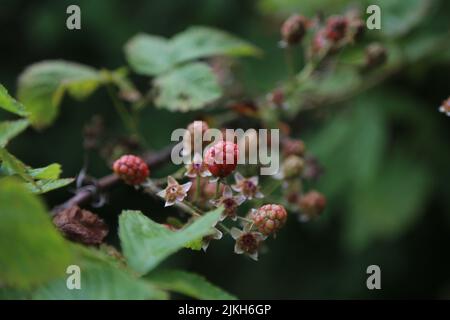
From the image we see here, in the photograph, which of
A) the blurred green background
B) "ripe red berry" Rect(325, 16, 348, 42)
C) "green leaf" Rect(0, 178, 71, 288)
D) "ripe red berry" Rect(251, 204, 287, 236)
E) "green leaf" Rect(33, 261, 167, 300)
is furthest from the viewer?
the blurred green background

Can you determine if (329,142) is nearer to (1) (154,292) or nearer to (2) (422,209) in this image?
(2) (422,209)

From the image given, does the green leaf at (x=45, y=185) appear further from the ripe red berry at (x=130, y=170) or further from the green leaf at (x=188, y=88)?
the green leaf at (x=188, y=88)

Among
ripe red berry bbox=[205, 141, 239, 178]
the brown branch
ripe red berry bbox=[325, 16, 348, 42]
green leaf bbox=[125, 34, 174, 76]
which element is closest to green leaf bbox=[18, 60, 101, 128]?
green leaf bbox=[125, 34, 174, 76]

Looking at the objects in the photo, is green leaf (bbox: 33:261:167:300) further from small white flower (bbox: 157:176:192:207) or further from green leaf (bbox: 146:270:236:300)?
small white flower (bbox: 157:176:192:207)

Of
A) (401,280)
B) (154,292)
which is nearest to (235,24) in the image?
(401,280)

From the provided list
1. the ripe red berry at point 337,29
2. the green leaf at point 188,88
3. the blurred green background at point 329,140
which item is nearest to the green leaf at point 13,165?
the green leaf at point 188,88

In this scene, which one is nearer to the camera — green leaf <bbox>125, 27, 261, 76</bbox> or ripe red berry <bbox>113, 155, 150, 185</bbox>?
ripe red berry <bbox>113, 155, 150, 185</bbox>

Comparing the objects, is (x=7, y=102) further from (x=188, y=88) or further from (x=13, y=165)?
(x=188, y=88)
